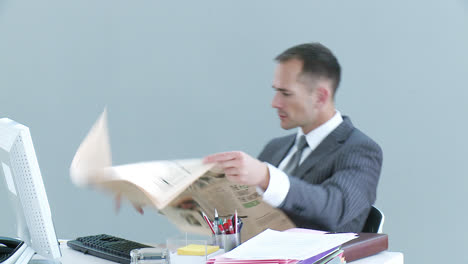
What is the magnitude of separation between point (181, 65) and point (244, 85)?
1.32 feet

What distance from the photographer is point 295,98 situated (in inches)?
93.0

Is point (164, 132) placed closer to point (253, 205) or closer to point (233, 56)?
point (233, 56)

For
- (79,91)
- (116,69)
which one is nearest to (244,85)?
(116,69)

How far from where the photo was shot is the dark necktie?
2355mm

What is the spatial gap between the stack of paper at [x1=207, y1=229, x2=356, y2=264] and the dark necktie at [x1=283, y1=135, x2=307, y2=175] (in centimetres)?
91

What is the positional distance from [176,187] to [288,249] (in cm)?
30

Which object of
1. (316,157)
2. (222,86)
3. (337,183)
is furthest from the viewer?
(222,86)

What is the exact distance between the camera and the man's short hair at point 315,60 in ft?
7.78

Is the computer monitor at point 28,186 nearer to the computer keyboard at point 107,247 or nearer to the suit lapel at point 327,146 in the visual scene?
the computer keyboard at point 107,247

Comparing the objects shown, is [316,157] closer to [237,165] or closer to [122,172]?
[237,165]

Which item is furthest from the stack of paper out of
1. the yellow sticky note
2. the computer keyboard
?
the computer keyboard

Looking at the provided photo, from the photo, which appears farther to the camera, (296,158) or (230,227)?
(296,158)

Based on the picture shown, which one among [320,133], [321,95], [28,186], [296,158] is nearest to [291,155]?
[296,158]

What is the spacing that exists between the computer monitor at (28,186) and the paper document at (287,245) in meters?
0.44
